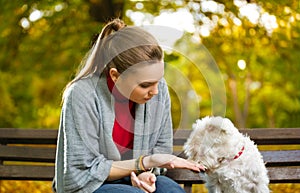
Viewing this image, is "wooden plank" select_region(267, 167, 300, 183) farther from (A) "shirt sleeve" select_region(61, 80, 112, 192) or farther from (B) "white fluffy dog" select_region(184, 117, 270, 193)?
(A) "shirt sleeve" select_region(61, 80, 112, 192)

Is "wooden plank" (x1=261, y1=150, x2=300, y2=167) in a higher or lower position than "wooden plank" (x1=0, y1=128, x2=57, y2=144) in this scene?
lower

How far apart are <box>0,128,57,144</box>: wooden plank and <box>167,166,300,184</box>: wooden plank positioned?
93 cm

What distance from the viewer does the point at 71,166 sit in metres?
2.63

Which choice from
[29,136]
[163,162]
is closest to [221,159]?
[163,162]

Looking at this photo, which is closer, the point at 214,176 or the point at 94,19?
the point at 214,176

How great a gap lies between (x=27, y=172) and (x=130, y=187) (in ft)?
5.00

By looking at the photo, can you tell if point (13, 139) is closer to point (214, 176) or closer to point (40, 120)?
point (214, 176)

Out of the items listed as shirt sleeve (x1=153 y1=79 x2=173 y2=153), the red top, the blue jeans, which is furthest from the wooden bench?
the red top

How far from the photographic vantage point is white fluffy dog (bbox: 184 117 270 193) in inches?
119

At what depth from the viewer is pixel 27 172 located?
3883mm

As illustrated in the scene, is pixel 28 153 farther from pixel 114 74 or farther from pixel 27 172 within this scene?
pixel 114 74

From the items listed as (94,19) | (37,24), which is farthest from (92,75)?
(37,24)

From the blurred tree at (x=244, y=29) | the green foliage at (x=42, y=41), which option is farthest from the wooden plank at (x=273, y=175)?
the green foliage at (x=42, y=41)

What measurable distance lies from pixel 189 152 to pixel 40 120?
531 cm
